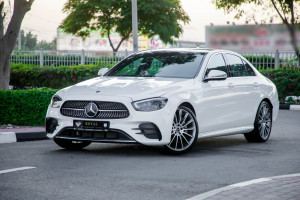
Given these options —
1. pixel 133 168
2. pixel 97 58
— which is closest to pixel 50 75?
pixel 97 58

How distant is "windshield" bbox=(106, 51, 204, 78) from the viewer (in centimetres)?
966

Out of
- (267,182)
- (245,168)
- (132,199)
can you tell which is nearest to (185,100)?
(245,168)

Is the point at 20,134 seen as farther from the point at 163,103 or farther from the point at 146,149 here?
the point at 163,103

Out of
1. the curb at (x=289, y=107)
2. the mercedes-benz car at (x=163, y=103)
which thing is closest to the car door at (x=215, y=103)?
the mercedes-benz car at (x=163, y=103)

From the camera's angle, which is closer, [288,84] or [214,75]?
[214,75]

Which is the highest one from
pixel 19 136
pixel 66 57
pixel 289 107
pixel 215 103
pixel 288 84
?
pixel 66 57

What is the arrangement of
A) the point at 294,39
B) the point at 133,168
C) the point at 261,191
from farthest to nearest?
the point at 294,39, the point at 133,168, the point at 261,191

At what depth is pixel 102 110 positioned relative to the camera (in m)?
8.66

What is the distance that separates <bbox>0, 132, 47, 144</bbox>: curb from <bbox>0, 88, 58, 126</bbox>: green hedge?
0.99m

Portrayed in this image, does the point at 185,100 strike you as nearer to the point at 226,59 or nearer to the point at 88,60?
the point at 226,59

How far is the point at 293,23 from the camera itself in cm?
2425

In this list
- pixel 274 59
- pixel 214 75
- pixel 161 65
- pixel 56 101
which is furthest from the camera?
pixel 274 59

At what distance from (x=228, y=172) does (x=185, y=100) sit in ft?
5.55

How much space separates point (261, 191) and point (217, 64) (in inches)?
170
